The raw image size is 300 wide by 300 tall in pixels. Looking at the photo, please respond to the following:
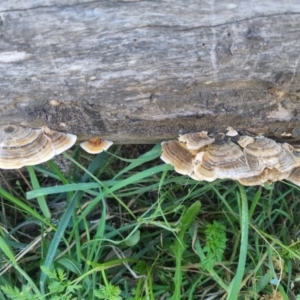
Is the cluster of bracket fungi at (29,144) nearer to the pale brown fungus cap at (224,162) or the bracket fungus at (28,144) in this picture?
the bracket fungus at (28,144)

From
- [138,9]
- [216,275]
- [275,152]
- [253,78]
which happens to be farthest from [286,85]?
[216,275]

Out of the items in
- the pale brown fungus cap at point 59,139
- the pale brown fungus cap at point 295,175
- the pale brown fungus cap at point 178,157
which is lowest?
the pale brown fungus cap at point 295,175

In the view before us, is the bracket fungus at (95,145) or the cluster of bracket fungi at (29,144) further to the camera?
the bracket fungus at (95,145)

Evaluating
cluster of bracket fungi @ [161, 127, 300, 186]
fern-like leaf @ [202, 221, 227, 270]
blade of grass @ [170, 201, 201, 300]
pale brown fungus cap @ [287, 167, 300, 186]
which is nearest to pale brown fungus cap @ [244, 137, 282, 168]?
cluster of bracket fungi @ [161, 127, 300, 186]

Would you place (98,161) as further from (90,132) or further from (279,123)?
(279,123)

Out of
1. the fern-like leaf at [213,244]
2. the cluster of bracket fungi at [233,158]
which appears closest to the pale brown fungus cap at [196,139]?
the cluster of bracket fungi at [233,158]

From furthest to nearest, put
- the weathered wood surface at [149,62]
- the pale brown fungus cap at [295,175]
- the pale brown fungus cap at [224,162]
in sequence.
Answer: the pale brown fungus cap at [295,175] → the pale brown fungus cap at [224,162] → the weathered wood surface at [149,62]
